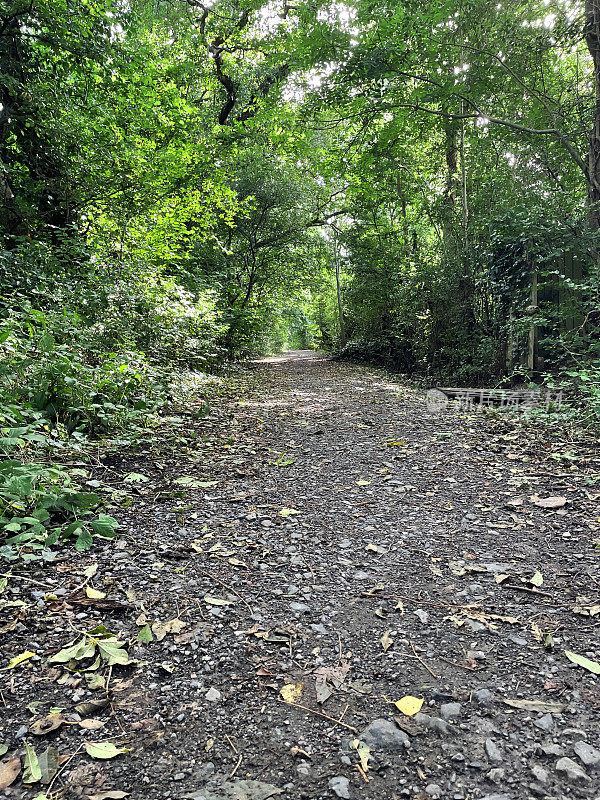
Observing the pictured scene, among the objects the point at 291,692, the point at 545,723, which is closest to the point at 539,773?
the point at 545,723

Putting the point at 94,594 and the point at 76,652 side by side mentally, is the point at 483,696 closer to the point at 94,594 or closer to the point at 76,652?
the point at 76,652

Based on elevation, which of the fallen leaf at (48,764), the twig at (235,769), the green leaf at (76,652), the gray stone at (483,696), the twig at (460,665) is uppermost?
the green leaf at (76,652)

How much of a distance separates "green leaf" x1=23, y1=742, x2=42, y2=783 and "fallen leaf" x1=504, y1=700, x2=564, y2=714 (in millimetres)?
A: 1563

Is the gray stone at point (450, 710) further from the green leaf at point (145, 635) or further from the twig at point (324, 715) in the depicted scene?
the green leaf at point (145, 635)

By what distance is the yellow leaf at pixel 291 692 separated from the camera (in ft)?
5.53

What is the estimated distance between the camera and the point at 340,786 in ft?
4.39

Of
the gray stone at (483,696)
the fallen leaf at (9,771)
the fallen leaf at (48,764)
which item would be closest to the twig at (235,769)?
the fallen leaf at (48,764)

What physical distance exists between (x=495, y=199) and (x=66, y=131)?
7.44 m

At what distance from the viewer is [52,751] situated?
4.65ft

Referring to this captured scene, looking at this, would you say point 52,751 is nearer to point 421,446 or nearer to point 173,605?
point 173,605

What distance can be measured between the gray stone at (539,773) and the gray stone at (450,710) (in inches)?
10.6

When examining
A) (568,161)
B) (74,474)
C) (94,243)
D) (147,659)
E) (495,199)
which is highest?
(568,161)

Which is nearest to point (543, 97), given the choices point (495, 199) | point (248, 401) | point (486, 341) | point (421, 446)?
point (495, 199)

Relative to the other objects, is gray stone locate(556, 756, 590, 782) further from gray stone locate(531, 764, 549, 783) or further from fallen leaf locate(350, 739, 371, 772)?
fallen leaf locate(350, 739, 371, 772)
